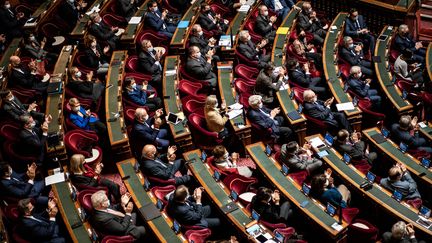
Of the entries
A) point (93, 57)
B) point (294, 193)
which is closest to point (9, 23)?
point (93, 57)

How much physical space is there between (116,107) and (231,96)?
1.48 meters

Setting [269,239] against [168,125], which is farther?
[168,125]

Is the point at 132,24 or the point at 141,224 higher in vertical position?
the point at 132,24

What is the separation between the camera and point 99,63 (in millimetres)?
8211

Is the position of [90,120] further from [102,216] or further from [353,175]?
[353,175]

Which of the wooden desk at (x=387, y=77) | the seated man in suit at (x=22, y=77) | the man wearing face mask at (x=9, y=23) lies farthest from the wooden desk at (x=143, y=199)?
the man wearing face mask at (x=9, y=23)

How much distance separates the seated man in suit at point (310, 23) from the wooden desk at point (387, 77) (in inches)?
37.8

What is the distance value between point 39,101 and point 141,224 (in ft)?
9.69

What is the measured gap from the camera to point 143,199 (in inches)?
226

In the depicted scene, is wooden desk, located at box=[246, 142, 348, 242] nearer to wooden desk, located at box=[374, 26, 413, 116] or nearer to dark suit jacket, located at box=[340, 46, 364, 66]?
wooden desk, located at box=[374, 26, 413, 116]

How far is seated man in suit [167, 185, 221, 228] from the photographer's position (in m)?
5.48

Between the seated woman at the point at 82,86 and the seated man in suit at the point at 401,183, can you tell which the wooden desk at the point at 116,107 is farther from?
the seated man in suit at the point at 401,183

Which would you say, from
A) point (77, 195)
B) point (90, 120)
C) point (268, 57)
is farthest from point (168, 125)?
point (268, 57)

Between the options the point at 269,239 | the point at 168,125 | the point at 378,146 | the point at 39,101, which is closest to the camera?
the point at 269,239
